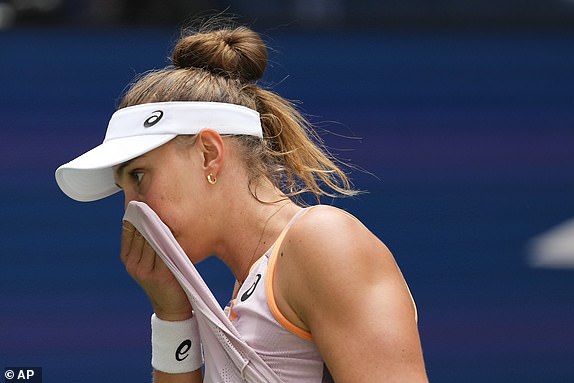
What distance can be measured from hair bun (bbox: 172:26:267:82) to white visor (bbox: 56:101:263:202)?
0.12 m

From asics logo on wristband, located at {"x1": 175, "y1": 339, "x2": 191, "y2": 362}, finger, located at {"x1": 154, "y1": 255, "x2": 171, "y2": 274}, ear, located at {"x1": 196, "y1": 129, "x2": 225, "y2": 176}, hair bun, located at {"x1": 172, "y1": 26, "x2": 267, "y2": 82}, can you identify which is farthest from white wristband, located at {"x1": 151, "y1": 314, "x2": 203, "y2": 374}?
hair bun, located at {"x1": 172, "y1": 26, "x2": 267, "y2": 82}

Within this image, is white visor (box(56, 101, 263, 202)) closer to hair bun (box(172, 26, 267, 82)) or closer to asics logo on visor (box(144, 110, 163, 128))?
asics logo on visor (box(144, 110, 163, 128))

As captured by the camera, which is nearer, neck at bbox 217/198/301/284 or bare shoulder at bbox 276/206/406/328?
bare shoulder at bbox 276/206/406/328

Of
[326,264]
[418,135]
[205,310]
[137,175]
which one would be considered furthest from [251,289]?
[418,135]

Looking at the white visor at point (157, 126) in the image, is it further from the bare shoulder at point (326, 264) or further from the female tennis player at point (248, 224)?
the bare shoulder at point (326, 264)

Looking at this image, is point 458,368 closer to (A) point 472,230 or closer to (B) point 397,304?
(A) point 472,230

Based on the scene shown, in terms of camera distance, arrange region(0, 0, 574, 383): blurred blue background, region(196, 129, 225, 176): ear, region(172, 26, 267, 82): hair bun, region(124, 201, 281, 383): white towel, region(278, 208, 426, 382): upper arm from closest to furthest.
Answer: region(278, 208, 426, 382): upper arm
region(124, 201, 281, 383): white towel
region(196, 129, 225, 176): ear
region(172, 26, 267, 82): hair bun
region(0, 0, 574, 383): blurred blue background

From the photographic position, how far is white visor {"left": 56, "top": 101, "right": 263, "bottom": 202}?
2.14 meters

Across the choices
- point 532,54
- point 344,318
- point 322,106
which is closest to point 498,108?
point 532,54

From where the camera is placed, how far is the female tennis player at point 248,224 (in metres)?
1.88

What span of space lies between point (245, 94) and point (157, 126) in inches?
9.1

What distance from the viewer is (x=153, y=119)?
7.16 feet

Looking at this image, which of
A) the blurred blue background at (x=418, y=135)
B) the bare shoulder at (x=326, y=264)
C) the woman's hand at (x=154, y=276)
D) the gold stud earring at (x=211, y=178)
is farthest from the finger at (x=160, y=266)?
the blurred blue background at (x=418, y=135)

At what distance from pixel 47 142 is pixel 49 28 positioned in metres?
0.42
